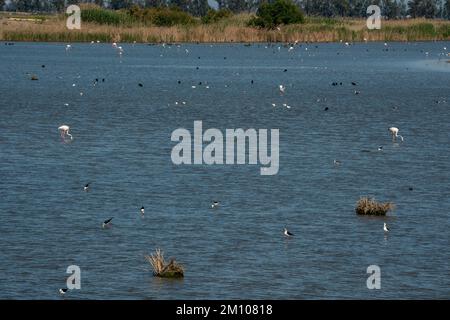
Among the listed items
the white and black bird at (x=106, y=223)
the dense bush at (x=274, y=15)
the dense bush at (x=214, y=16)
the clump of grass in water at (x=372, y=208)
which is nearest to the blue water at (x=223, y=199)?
the white and black bird at (x=106, y=223)

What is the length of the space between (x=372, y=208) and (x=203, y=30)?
347ft

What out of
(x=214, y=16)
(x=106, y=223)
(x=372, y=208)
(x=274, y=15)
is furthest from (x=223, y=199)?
(x=214, y=16)

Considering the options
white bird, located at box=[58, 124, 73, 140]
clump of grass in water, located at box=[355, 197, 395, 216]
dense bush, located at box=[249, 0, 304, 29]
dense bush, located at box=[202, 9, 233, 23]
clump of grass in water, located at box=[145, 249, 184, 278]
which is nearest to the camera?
clump of grass in water, located at box=[145, 249, 184, 278]

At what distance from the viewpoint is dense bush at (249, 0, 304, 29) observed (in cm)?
14204

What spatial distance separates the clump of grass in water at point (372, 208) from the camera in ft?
90.5

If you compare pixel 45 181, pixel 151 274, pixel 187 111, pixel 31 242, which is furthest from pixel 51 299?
pixel 187 111

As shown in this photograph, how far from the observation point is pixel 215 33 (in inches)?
5266

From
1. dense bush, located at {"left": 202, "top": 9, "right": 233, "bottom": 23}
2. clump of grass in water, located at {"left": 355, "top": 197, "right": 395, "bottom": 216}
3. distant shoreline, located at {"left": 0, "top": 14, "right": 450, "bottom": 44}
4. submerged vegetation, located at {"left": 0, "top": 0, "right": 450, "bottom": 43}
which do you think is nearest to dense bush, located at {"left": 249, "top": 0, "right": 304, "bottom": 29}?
submerged vegetation, located at {"left": 0, "top": 0, "right": 450, "bottom": 43}

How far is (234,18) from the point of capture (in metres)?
159

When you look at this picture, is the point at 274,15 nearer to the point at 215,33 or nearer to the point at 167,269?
the point at 215,33

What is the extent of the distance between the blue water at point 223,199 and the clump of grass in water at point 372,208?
34 centimetres

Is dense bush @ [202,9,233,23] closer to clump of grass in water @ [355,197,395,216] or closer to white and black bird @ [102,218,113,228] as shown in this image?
clump of grass in water @ [355,197,395,216]

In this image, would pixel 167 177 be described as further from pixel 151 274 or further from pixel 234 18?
pixel 234 18

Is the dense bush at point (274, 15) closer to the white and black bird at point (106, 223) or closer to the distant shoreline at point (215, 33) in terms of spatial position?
the distant shoreline at point (215, 33)
